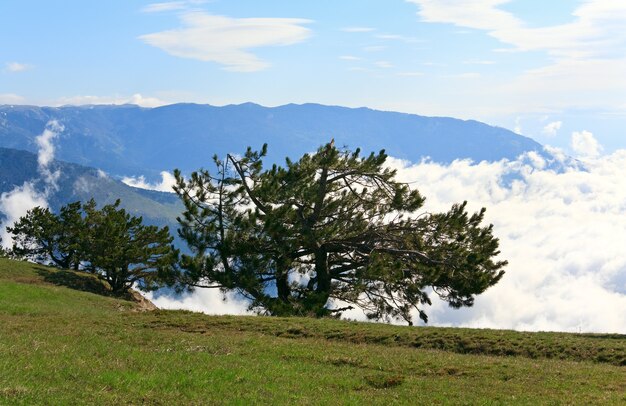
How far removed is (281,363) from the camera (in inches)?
777

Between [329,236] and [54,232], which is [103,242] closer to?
[54,232]

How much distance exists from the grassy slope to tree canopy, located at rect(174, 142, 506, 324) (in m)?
12.6

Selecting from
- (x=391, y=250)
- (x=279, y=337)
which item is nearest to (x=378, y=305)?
(x=391, y=250)

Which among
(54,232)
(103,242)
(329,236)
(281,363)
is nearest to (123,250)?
(103,242)

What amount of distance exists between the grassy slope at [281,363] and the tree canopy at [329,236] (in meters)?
12.6

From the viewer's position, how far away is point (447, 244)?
144 ft

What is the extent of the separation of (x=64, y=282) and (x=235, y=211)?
640 inches

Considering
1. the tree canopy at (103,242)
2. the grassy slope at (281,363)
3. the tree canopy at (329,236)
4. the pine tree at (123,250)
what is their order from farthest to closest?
the tree canopy at (103,242)
the pine tree at (123,250)
the tree canopy at (329,236)
the grassy slope at (281,363)

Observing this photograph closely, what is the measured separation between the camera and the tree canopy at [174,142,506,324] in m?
42.9

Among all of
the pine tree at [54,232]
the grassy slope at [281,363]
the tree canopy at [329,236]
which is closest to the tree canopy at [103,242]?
the pine tree at [54,232]

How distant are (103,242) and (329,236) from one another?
23.6 meters

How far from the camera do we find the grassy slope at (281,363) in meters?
15.1

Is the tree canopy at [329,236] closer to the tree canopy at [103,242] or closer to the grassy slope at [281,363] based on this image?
the tree canopy at [103,242]

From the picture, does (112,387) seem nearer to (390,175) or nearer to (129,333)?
(129,333)
